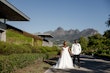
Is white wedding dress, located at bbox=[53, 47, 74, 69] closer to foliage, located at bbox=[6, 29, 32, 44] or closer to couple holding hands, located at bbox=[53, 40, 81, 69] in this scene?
couple holding hands, located at bbox=[53, 40, 81, 69]

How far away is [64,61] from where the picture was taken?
20.4 m

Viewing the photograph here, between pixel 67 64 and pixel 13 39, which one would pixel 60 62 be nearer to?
pixel 67 64

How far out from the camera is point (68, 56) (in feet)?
68.9

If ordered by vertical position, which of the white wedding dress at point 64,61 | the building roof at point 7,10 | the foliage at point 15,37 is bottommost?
the white wedding dress at point 64,61

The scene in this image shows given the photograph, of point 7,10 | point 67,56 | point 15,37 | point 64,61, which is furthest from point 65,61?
point 15,37

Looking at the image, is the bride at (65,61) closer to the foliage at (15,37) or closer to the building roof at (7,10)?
the building roof at (7,10)

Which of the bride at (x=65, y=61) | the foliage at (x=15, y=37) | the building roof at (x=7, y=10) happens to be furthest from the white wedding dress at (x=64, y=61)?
the foliage at (x=15, y=37)

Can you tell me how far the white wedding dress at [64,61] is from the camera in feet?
65.7

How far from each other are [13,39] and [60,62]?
12509mm

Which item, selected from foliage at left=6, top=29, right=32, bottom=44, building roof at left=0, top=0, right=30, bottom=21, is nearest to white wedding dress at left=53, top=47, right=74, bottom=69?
building roof at left=0, top=0, right=30, bottom=21

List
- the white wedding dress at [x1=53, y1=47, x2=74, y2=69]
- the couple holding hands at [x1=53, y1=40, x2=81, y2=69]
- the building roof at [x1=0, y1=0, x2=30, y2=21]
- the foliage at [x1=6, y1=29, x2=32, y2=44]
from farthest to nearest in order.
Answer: the foliage at [x1=6, y1=29, x2=32, y2=44] < the building roof at [x1=0, y1=0, x2=30, y2=21] < the couple holding hands at [x1=53, y1=40, x2=81, y2=69] < the white wedding dress at [x1=53, y1=47, x2=74, y2=69]

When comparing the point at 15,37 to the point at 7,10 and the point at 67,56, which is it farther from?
the point at 67,56

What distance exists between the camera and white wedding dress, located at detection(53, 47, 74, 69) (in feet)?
65.7

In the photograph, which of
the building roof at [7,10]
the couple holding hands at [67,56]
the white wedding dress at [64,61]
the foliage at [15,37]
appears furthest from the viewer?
the foliage at [15,37]
